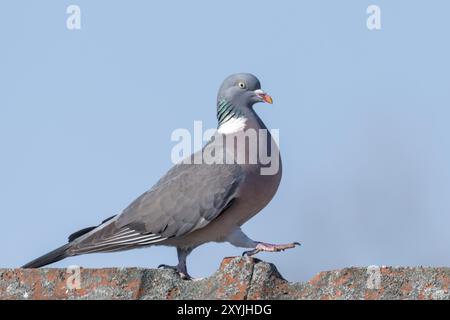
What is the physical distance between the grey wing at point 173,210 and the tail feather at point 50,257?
123 mm

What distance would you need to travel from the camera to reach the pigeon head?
33.3ft

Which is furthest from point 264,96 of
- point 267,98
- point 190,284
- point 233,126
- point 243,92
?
point 190,284

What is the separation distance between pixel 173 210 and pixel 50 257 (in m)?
1.12

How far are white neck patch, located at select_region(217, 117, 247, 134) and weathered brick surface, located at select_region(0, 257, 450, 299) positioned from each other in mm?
3202

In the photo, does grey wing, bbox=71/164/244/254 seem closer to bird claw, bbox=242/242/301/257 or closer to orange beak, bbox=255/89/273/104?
bird claw, bbox=242/242/301/257

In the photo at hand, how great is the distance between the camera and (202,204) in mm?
9414

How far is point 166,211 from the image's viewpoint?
9.41m

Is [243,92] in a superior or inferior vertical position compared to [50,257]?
superior

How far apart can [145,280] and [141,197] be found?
316 centimetres

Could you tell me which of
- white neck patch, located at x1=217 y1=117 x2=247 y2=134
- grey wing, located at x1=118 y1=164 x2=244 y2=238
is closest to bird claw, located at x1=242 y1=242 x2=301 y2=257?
grey wing, located at x1=118 y1=164 x2=244 y2=238

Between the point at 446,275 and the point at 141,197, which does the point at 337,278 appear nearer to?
the point at 446,275

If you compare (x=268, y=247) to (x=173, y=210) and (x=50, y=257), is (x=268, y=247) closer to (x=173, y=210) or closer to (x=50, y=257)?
(x=173, y=210)

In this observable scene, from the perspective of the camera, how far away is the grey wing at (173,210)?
9.21m
